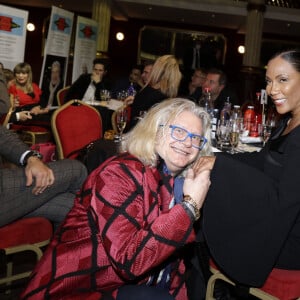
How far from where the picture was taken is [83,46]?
7.75 meters

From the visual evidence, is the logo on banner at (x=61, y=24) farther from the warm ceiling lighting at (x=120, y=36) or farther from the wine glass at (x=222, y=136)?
the warm ceiling lighting at (x=120, y=36)

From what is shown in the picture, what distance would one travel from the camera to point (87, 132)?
124 inches

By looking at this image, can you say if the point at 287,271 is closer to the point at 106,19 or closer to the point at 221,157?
the point at 221,157

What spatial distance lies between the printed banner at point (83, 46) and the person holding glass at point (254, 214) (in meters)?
6.59

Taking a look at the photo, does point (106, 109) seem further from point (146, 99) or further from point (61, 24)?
point (61, 24)

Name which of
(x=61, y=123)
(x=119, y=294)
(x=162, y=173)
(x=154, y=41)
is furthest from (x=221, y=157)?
(x=154, y=41)

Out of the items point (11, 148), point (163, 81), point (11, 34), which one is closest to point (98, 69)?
point (11, 34)

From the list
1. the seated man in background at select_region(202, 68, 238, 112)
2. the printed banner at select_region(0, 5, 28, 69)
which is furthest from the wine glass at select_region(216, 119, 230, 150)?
the printed banner at select_region(0, 5, 28, 69)

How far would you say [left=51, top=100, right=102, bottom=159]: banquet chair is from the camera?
2.97 m

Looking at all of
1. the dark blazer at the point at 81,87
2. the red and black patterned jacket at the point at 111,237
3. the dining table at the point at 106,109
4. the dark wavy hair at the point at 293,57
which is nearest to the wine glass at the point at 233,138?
the dark wavy hair at the point at 293,57

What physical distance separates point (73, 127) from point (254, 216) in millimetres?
1994

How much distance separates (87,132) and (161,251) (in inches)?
82.4

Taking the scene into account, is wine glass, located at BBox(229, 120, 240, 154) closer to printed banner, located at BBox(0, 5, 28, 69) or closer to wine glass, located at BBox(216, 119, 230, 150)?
wine glass, located at BBox(216, 119, 230, 150)

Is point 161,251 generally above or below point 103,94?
below
